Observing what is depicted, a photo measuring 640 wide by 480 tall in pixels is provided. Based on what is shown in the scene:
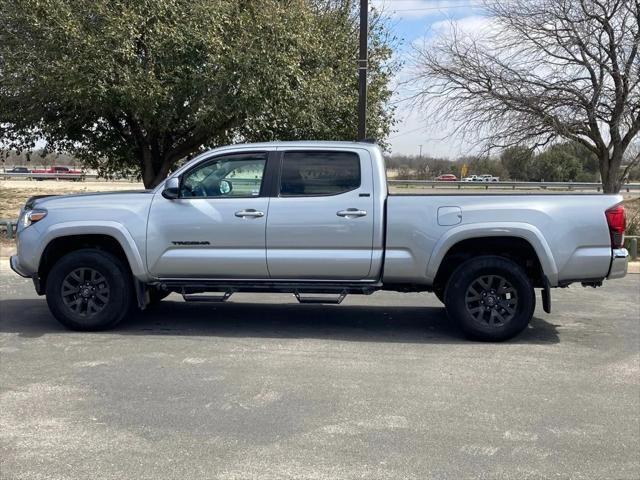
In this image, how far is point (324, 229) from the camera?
628 cm

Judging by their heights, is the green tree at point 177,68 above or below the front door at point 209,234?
above

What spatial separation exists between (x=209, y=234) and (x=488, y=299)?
116 inches

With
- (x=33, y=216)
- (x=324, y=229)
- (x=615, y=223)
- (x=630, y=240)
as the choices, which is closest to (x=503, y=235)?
(x=615, y=223)

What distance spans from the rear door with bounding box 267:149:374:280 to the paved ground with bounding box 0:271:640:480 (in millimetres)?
754

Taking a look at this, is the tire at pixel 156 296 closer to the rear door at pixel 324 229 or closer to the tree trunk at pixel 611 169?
the rear door at pixel 324 229

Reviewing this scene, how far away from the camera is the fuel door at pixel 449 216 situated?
6219 millimetres

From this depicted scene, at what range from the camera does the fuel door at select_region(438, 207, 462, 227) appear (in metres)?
6.22

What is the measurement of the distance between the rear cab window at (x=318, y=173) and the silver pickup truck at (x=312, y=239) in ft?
0.04

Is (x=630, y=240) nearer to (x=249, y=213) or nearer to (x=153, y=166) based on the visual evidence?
(x=249, y=213)

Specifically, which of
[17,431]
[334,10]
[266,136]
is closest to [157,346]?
[17,431]

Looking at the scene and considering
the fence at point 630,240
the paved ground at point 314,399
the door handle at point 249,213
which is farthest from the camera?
the fence at point 630,240

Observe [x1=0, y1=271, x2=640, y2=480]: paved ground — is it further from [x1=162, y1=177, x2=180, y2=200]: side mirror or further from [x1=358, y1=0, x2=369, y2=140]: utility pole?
[x1=358, y1=0, x2=369, y2=140]: utility pole

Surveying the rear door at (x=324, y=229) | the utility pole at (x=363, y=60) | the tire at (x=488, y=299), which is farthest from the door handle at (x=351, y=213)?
the utility pole at (x=363, y=60)

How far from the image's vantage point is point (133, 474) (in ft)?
11.5
